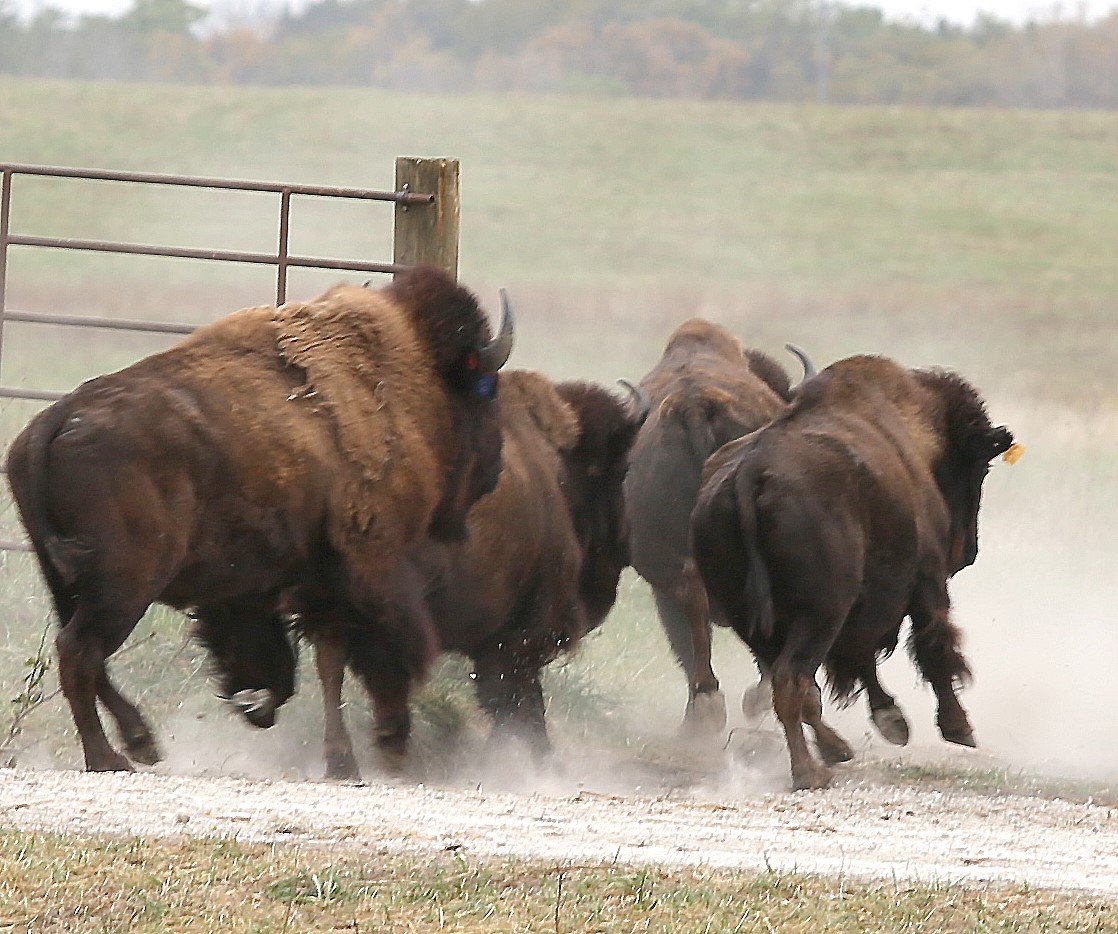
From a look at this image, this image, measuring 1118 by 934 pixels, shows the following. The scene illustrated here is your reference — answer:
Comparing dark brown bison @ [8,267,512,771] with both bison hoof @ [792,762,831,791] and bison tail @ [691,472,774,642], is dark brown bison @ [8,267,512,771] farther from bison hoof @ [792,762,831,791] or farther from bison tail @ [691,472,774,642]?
bison hoof @ [792,762,831,791]

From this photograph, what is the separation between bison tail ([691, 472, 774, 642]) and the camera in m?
7.79

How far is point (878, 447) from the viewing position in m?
8.23

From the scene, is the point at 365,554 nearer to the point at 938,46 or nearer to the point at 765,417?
the point at 765,417

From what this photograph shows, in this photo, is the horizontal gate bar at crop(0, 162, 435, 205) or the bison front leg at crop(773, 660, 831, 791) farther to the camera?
the horizontal gate bar at crop(0, 162, 435, 205)

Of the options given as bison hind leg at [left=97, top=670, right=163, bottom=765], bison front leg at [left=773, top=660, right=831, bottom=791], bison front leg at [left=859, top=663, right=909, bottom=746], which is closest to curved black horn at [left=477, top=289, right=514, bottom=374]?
bison front leg at [left=773, top=660, right=831, bottom=791]

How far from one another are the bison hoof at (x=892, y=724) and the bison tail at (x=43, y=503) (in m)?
3.58

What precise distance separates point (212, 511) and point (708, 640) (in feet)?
11.0

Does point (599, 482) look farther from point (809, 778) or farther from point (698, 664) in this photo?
point (809, 778)

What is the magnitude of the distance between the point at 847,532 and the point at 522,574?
56.6 inches

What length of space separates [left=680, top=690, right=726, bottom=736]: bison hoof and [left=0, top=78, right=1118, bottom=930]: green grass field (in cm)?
27

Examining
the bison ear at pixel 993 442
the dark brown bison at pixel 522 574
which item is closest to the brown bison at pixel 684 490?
the dark brown bison at pixel 522 574

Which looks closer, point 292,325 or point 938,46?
point 292,325

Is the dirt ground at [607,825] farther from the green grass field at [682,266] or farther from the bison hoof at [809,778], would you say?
the green grass field at [682,266]

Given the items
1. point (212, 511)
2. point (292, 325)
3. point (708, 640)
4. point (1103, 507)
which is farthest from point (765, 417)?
point (1103, 507)
